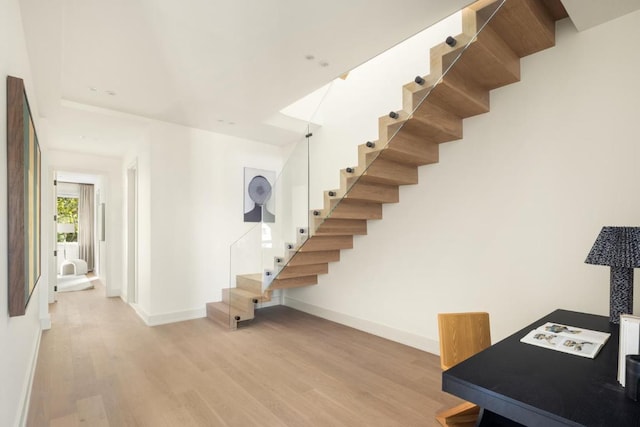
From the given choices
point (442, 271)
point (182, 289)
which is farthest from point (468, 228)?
point (182, 289)

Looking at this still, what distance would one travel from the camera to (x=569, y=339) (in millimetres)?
1768

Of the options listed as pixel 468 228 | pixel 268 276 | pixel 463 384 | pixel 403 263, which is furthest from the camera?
pixel 268 276

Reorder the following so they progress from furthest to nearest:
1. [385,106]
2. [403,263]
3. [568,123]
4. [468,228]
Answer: [403,263]
[468,228]
[385,106]
[568,123]

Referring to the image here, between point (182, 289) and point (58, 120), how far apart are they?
288cm

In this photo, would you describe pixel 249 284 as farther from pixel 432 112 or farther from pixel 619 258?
pixel 619 258

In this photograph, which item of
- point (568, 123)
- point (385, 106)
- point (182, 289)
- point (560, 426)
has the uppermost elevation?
point (385, 106)

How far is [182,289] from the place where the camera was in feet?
16.3

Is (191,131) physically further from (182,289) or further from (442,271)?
(442,271)

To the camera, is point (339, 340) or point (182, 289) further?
point (182, 289)

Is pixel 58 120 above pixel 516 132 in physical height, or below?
above

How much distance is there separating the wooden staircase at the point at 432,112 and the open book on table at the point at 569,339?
1.76m

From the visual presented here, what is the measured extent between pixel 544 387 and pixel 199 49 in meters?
3.33

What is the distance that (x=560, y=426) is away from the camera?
105 cm

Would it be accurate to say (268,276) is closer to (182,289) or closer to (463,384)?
(182,289)
